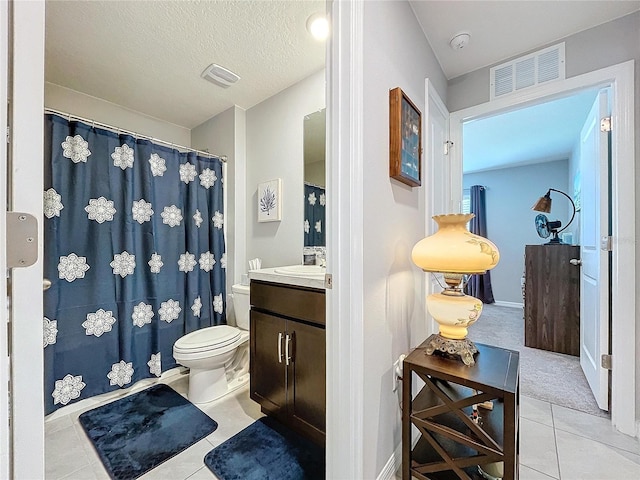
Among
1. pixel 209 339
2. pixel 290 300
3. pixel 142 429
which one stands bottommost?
pixel 142 429

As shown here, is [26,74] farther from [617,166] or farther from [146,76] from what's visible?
[617,166]

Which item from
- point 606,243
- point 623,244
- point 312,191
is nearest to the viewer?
point 623,244

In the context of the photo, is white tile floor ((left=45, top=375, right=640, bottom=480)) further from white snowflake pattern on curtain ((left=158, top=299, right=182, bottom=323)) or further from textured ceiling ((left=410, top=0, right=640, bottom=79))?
textured ceiling ((left=410, top=0, right=640, bottom=79))

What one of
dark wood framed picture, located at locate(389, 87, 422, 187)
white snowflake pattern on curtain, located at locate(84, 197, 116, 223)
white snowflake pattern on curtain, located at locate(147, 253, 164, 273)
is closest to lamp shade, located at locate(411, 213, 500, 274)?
dark wood framed picture, located at locate(389, 87, 422, 187)

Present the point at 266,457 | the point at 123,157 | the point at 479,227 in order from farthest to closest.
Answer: the point at 479,227
the point at 123,157
the point at 266,457

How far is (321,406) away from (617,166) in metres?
2.07

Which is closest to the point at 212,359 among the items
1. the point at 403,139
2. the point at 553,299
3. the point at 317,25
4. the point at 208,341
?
the point at 208,341

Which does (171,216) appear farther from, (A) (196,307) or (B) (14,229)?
(B) (14,229)

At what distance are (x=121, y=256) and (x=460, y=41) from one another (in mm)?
2663

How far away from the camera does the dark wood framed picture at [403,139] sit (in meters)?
1.21

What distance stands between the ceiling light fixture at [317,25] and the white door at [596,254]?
5.64 feet

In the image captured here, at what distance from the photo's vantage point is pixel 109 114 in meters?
2.39

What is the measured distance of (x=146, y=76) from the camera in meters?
2.05

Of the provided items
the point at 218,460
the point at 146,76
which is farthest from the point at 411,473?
the point at 146,76
